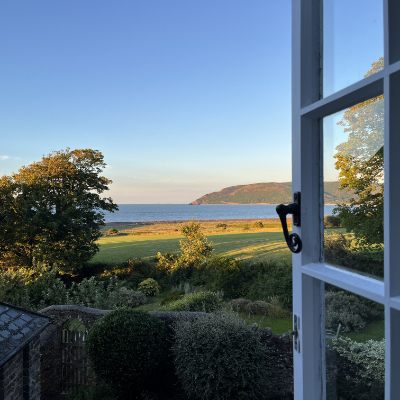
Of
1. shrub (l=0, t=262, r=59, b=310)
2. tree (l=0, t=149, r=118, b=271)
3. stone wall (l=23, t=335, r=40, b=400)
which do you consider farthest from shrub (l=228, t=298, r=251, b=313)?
tree (l=0, t=149, r=118, b=271)

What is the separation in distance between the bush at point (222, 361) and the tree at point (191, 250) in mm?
6196

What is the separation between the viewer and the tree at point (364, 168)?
0.55 m

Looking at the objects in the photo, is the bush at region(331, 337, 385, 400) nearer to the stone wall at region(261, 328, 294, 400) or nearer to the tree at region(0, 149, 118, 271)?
the stone wall at region(261, 328, 294, 400)

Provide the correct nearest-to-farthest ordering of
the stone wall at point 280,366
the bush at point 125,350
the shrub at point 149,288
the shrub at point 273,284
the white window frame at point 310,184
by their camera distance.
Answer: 1. the white window frame at point 310,184
2. the bush at point 125,350
3. the stone wall at point 280,366
4. the shrub at point 273,284
5. the shrub at point 149,288

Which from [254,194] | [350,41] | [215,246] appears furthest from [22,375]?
[254,194]

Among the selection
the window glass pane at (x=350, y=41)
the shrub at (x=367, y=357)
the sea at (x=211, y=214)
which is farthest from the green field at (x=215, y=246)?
the window glass pane at (x=350, y=41)

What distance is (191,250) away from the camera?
384 inches

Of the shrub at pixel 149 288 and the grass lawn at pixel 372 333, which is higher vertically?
the grass lawn at pixel 372 333

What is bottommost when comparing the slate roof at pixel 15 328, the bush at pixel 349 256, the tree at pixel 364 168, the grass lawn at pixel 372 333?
the slate roof at pixel 15 328

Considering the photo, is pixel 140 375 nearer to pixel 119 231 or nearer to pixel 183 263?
pixel 183 263

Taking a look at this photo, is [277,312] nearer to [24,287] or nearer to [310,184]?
[310,184]

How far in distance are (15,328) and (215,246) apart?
1314 centimetres

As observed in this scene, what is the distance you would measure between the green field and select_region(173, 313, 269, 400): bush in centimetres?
788

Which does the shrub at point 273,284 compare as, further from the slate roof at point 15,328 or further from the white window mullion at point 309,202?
the white window mullion at point 309,202
